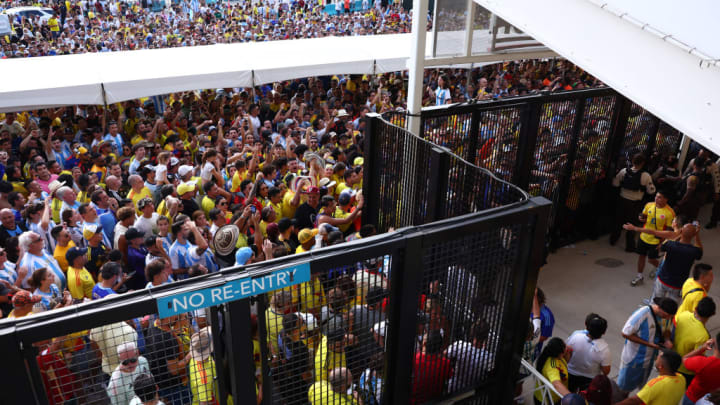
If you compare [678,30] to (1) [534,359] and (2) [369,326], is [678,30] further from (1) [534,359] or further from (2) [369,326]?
(1) [534,359]

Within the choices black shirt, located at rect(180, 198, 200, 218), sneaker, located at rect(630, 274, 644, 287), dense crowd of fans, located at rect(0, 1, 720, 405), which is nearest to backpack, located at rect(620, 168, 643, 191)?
dense crowd of fans, located at rect(0, 1, 720, 405)

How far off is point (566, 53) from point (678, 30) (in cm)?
95

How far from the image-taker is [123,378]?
2805 millimetres

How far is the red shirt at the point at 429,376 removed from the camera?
3627mm

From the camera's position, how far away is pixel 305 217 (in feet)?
21.3

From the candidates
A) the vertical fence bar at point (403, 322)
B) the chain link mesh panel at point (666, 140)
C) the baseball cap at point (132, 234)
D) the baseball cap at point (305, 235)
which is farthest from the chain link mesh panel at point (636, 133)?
the baseball cap at point (132, 234)

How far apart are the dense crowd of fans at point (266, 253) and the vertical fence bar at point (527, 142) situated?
11.4 inches

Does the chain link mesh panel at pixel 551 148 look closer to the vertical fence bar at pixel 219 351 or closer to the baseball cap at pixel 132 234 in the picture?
the baseball cap at pixel 132 234

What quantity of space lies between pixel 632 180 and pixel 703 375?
428 cm

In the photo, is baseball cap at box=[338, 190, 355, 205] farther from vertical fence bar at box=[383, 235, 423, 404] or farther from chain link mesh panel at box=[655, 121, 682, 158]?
chain link mesh panel at box=[655, 121, 682, 158]

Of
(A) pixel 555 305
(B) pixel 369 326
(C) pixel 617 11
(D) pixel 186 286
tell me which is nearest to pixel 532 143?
(A) pixel 555 305

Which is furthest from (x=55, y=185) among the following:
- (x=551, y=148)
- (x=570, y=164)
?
(x=570, y=164)

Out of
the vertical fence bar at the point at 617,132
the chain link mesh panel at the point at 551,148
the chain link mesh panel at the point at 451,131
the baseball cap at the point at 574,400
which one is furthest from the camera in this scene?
the vertical fence bar at the point at 617,132

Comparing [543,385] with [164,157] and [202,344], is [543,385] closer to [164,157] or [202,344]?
[202,344]
